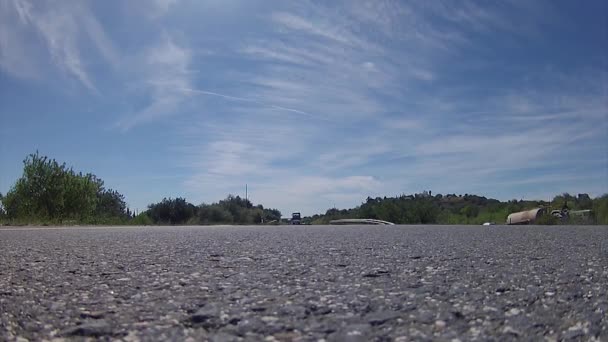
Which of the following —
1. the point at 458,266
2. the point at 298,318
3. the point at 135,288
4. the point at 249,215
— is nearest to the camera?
the point at 298,318

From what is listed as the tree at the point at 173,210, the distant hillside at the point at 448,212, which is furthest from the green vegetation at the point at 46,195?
the tree at the point at 173,210

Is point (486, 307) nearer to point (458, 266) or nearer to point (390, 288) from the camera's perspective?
point (390, 288)

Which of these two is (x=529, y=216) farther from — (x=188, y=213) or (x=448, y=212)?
(x=188, y=213)

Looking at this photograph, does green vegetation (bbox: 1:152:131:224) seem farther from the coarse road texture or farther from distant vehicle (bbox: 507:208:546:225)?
the coarse road texture

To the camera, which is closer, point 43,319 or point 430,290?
point 43,319

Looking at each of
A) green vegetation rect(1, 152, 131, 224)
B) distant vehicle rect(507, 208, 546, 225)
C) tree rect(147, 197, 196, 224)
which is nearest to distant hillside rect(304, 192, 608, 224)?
distant vehicle rect(507, 208, 546, 225)

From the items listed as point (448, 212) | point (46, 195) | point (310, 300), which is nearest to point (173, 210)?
point (46, 195)

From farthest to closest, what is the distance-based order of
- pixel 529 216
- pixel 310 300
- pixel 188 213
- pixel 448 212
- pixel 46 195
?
pixel 188 213, pixel 448 212, pixel 46 195, pixel 529 216, pixel 310 300

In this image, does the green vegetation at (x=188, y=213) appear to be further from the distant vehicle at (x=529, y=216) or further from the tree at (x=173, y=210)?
the distant vehicle at (x=529, y=216)

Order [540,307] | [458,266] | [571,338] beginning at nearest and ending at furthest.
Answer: [571,338], [540,307], [458,266]

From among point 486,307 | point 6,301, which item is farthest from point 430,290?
point 6,301

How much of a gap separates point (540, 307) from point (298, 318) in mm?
704

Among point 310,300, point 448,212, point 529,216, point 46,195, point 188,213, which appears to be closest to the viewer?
point 310,300

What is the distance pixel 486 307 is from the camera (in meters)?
1.37
